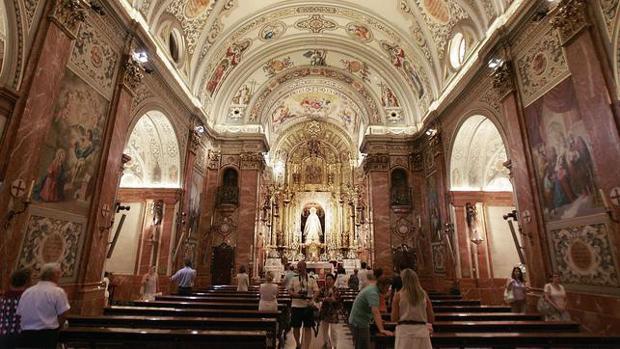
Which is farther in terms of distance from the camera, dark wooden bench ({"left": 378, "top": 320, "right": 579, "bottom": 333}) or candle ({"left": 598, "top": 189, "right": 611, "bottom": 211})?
candle ({"left": 598, "top": 189, "right": 611, "bottom": 211})

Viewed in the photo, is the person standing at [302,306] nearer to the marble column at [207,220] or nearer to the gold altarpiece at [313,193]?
the marble column at [207,220]

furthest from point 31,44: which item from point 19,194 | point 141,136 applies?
point 141,136

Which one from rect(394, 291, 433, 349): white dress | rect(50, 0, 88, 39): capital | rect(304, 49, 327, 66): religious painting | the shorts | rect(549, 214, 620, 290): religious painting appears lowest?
the shorts

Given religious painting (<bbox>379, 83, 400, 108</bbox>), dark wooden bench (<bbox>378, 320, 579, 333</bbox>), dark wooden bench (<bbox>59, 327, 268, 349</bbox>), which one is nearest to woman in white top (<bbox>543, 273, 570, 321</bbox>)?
dark wooden bench (<bbox>378, 320, 579, 333</bbox>)

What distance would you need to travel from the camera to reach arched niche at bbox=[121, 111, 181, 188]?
11.0 meters

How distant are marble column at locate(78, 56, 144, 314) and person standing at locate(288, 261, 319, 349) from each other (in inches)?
156

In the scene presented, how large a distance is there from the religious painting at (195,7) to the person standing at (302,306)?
8931mm

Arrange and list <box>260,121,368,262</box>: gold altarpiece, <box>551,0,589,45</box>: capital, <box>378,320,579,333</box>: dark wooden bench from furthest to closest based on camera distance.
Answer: <box>260,121,368,262</box>: gold altarpiece < <box>551,0,589,45</box>: capital < <box>378,320,579,333</box>: dark wooden bench

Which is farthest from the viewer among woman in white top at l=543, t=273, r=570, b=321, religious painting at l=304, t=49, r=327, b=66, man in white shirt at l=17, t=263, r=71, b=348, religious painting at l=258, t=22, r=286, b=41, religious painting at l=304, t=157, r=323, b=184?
religious painting at l=304, t=157, r=323, b=184

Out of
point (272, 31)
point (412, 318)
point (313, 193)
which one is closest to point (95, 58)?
point (412, 318)

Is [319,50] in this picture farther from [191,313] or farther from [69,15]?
[191,313]

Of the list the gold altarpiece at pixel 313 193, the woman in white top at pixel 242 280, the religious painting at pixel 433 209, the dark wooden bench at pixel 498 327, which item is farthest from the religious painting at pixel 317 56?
the dark wooden bench at pixel 498 327

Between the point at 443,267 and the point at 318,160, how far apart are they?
13258 millimetres

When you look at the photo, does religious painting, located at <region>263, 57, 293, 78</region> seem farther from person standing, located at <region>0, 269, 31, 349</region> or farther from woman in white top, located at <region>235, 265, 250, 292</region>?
person standing, located at <region>0, 269, 31, 349</region>
